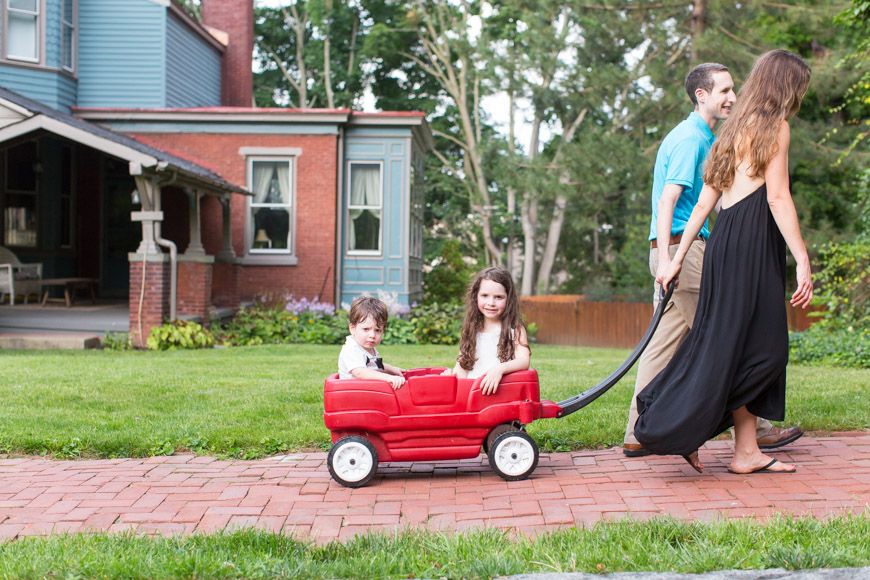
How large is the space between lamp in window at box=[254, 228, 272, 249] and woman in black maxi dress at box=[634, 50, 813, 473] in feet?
44.5

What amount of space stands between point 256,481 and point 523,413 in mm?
1450

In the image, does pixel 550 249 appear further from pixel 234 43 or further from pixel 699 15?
pixel 234 43

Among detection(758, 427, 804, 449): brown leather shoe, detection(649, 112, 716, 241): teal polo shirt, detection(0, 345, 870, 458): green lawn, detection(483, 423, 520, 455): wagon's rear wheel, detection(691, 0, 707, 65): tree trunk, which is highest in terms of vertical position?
detection(691, 0, 707, 65): tree trunk

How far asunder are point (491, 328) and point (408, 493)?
992 millimetres

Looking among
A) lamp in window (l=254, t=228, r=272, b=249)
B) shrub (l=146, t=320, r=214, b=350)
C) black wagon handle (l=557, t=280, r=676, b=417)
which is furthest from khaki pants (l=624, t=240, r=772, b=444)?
lamp in window (l=254, t=228, r=272, b=249)

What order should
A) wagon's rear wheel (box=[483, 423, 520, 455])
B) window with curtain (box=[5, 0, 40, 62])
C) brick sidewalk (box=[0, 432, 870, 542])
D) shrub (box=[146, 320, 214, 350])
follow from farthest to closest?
window with curtain (box=[5, 0, 40, 62]), shrub (box=[146, 320, 214, 350]), wagon's rear wheel (box=[483, 423, 520, 455]), brick sidewalk (box=[0, 432, 870, 542])

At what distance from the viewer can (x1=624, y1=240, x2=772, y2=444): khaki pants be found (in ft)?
14.9

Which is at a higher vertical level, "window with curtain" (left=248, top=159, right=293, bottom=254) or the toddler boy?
"window with curtain" (left=248, top=159, right=293, bottom=254)

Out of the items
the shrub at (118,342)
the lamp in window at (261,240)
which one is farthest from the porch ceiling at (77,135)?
the lamp in window at (261,240)

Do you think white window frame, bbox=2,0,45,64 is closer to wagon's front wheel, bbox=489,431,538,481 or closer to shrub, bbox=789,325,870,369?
shrub, bbox=789,325,870,369

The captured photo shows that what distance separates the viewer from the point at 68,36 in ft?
55.9

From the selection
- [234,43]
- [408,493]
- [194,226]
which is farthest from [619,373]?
[234,43]

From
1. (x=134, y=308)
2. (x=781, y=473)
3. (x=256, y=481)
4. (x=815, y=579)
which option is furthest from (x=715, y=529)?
(x=134, y=308)

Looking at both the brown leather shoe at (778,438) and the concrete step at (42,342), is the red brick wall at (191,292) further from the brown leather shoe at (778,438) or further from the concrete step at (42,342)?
the brown leather shoe at (778,438)
